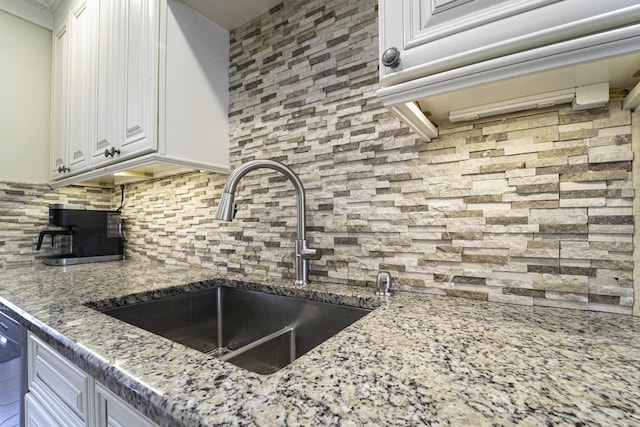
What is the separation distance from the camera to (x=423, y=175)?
0.89 meters

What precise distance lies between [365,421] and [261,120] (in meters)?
1.19

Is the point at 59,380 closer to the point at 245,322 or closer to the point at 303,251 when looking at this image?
the point at 245,322

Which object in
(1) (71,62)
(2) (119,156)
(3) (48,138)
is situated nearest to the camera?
(2) (119,156)

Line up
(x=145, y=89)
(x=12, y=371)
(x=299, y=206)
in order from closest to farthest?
(x=12, y=371) → (x=299, y=206) → (x=145, y=89)

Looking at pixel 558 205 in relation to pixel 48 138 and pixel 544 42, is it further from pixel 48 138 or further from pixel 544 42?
pixel 48 138

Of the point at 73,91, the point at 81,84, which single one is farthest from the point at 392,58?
the point at 73,91

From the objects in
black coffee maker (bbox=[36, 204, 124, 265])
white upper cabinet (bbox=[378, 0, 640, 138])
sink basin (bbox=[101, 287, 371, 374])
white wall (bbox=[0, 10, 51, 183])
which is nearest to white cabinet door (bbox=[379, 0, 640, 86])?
white upper cabinet (bbox=[378, 0, 640, 138])

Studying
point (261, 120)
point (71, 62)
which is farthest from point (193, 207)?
point (71, 62)

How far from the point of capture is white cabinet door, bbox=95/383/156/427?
48 centimetres

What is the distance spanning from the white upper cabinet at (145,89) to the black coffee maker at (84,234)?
0.23 m

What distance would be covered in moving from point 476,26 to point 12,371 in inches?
59.1

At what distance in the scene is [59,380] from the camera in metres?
0.70

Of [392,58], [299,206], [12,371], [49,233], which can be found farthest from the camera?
[49,233]

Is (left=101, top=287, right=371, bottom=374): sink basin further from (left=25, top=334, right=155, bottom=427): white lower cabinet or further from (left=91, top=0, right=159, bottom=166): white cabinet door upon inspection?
(left=91, top=0, right=159, bottom=166): white cabinet door
